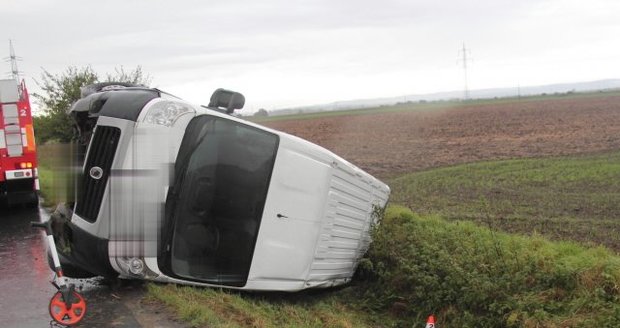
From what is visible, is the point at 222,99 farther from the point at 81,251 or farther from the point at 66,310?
the point at 66,310

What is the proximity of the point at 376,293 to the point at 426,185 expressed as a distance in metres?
8.35

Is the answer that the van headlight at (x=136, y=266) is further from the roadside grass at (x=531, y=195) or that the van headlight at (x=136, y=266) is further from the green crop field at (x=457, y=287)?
the roadside grass at (x=531, y=195)

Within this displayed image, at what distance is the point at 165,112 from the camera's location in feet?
15.2

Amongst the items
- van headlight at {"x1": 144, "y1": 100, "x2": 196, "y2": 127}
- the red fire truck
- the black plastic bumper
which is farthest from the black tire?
the red fire truck

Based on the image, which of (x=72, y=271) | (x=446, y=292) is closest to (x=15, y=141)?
(x=72, y=271)

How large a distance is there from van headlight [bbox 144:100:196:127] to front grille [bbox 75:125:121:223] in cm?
29

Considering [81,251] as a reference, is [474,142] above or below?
below

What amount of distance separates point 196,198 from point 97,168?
834 millimetres

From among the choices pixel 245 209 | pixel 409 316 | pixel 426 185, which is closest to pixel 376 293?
pixel 409 316

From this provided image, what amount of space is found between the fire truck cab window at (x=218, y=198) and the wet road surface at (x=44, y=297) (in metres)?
0.50

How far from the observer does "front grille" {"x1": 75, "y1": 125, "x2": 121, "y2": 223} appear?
4.64 m

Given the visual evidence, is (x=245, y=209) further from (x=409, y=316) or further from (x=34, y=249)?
(x=34, y=249)

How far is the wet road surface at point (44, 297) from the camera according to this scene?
462 cm

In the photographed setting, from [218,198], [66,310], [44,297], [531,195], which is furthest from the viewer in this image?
[531,195]
